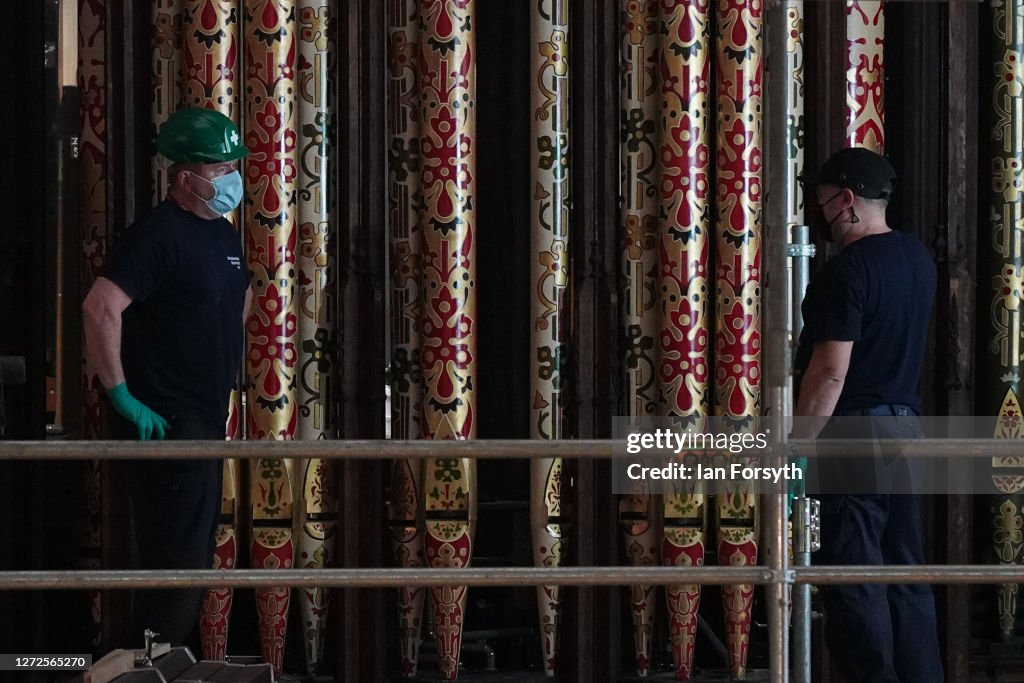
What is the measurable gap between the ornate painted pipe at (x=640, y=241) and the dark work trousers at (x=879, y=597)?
432mm

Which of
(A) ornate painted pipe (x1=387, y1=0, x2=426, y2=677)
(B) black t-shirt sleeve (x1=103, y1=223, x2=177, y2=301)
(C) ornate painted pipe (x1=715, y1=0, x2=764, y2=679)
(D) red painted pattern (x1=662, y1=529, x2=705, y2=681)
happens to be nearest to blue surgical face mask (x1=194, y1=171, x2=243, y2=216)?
(B) black t-shirt sleeve (x1=103, y1=223, x2=177, y2=301)

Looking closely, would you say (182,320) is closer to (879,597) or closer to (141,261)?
(141,261)

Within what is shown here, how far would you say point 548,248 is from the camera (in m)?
3.18

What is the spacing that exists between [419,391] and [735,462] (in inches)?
29.1

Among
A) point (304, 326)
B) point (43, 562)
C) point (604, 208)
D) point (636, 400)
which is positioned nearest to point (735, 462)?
point (636, 400)

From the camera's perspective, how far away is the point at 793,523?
288 cm

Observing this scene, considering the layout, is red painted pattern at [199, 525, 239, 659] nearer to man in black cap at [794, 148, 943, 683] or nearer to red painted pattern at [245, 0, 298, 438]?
red painted pattern at [245, 0, 298, 438]

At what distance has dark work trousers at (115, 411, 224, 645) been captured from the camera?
289cm

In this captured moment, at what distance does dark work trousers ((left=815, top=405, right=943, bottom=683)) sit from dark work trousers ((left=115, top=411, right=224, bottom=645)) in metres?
1.30

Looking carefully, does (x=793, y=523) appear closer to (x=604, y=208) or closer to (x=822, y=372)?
(x=822, y=372)

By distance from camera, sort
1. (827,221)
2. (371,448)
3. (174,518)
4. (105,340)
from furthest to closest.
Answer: (827,221), (174,518), (105,340), (371,448)

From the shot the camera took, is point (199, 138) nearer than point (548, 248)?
Yes

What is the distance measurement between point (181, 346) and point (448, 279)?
61cm

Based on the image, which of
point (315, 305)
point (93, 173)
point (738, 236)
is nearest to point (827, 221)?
point (738, 236)
